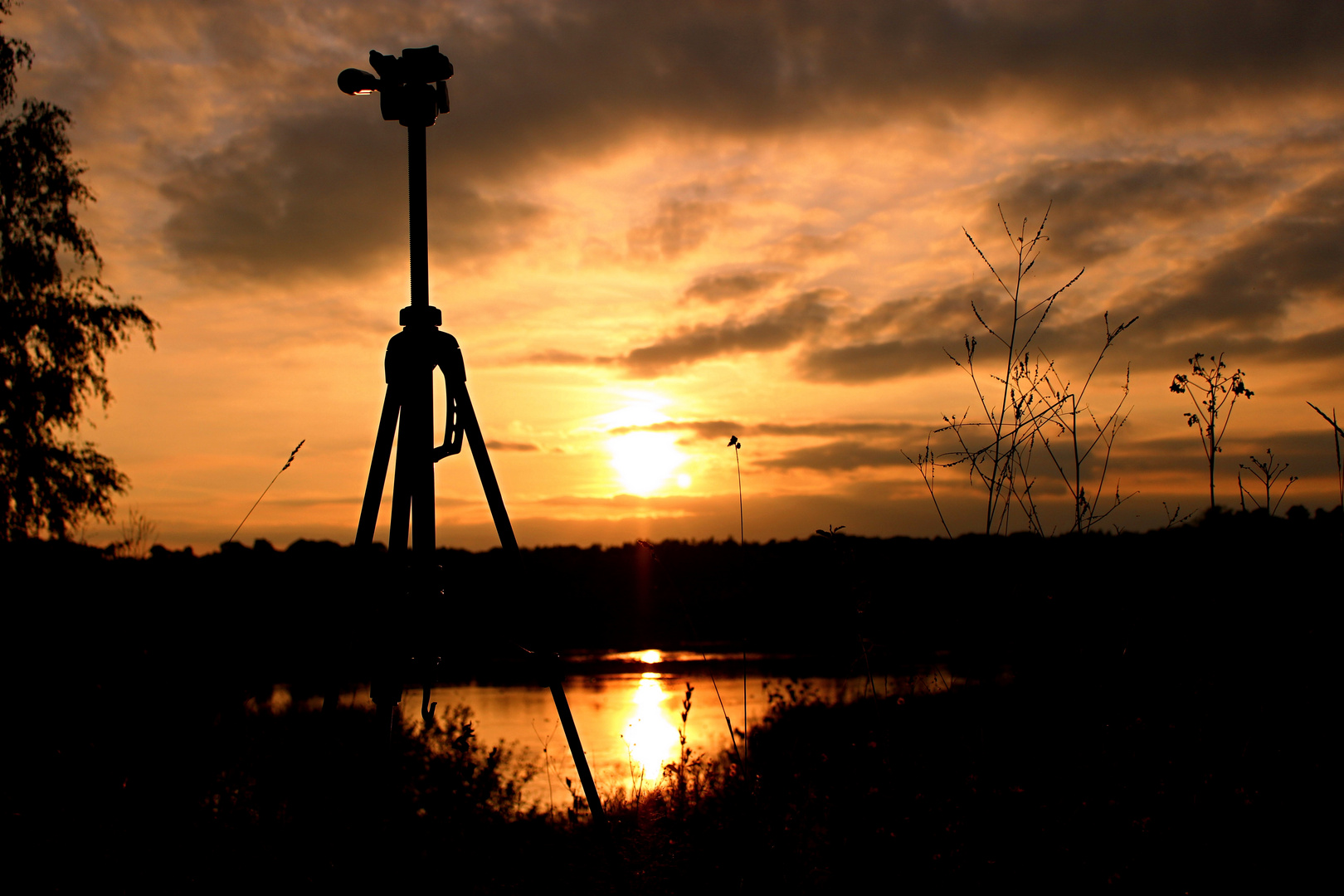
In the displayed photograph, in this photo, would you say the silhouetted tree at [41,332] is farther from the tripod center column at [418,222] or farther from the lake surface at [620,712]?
the tripod center column at [418,222]

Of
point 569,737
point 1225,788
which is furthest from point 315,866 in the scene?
point 1225,788

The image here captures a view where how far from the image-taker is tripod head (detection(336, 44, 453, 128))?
132 inches

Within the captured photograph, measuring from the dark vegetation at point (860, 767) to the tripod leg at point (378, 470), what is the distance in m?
0.13

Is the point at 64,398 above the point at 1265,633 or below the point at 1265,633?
above

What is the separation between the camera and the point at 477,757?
19.8ft

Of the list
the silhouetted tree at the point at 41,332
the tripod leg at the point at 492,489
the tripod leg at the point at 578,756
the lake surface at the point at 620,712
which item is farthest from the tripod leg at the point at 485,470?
the silhouetted tree at the point at 41,332

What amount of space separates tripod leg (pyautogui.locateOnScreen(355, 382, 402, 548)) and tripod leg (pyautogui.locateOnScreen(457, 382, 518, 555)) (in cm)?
25

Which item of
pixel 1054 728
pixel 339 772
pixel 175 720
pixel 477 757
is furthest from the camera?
pixel 477 757

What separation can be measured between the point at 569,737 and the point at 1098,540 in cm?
312

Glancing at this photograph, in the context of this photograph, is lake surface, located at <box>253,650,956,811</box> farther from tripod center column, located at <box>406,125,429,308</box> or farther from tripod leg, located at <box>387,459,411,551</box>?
tripod center column, located at <box>406,125,429,308</box>

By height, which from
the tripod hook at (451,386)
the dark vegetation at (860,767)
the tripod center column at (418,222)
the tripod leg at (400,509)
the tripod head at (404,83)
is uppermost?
the tripod head at (404,83)

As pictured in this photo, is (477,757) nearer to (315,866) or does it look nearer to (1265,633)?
(315,866)

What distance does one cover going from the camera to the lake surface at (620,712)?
20.2ft

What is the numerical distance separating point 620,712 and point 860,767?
6.48 meters
